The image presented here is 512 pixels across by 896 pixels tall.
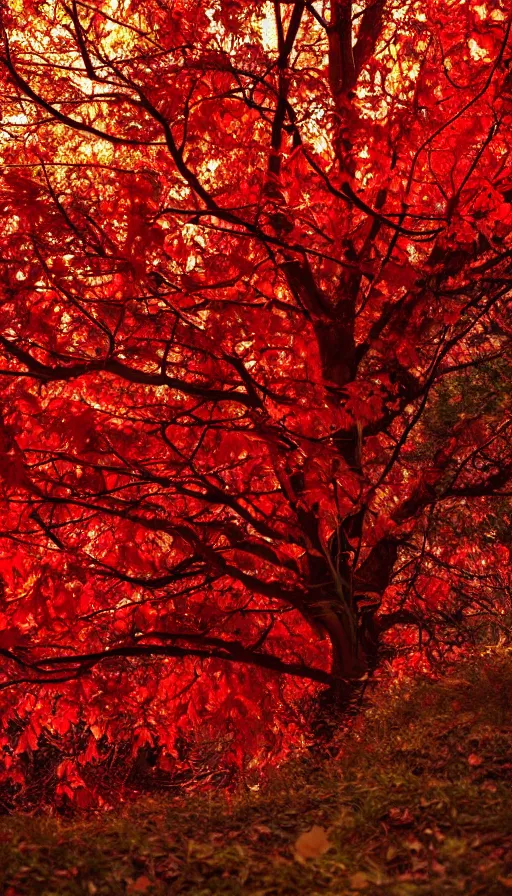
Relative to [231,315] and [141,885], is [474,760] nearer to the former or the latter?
[141,885]

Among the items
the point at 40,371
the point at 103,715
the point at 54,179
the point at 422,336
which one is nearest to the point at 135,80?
the point at 54,179

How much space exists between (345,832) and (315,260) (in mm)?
5013

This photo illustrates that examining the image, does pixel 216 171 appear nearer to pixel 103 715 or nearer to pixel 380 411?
pixel 380 411

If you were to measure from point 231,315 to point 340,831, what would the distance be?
144 inches

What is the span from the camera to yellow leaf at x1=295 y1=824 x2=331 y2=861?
388cm

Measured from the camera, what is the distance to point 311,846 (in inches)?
154

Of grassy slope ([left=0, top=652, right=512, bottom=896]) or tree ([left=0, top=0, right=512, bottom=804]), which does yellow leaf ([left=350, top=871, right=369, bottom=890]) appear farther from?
tree ([left=0, top=0, right=512, bottom=804])

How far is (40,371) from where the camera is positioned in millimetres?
6371

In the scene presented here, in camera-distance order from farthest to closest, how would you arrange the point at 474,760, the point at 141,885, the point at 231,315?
the point at 231,315
the point at 474,760
the point at 141,885

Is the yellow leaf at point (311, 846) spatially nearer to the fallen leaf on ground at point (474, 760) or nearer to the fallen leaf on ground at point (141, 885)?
the fallen leaf on ground at point (141, 885)

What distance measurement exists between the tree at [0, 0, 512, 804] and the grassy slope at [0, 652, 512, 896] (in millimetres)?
1838

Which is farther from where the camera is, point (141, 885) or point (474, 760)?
point (474, 760)

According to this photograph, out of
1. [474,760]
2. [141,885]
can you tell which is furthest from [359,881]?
[474,760]

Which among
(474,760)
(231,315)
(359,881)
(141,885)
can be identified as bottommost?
(359,881)
